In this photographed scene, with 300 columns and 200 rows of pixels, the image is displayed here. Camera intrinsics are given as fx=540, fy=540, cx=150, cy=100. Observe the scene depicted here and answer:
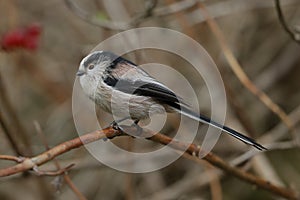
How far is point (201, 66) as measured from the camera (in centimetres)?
306

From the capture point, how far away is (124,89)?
6.30 feet

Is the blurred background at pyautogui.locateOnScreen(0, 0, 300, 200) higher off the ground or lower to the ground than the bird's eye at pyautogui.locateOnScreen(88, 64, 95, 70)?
lower

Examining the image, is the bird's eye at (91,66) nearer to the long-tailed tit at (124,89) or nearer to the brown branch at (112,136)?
the long-tailed tit at (124,89)

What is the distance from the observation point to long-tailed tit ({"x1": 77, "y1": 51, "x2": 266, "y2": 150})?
6.18 ft

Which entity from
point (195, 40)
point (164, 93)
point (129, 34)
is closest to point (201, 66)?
point (195, 40)

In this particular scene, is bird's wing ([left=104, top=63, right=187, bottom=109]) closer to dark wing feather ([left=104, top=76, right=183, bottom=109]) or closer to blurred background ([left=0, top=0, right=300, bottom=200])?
dark wing feather ([left=104, top=76, right=183, bottom=109])

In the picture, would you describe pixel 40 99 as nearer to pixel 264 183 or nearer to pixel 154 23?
pixel 154 23

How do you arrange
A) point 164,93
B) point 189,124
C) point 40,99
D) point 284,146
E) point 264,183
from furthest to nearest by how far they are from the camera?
point 40,99
point 189,124
point 284,146
point 264,183
point 164,93

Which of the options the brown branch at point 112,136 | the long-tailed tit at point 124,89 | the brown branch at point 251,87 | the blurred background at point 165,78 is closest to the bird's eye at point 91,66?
the long-tailed tit at point 124,89

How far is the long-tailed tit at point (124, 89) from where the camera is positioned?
1883mm

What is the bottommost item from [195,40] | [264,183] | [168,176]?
[168,176]

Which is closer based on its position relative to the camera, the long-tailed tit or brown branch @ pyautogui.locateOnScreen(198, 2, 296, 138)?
the long-tailed tit

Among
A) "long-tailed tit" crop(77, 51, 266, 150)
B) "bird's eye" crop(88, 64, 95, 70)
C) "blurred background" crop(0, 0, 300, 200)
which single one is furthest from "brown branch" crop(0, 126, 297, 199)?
"blurred background" crop(0, 0, 300, 200)

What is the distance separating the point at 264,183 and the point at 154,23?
5.29 feet
